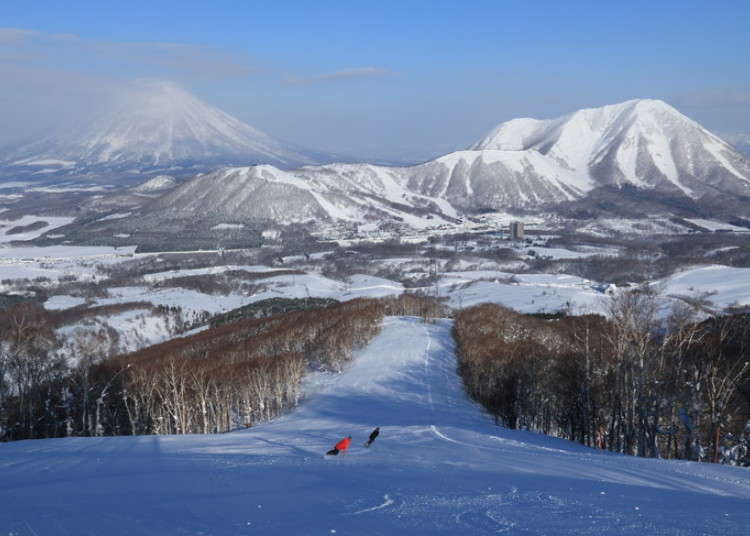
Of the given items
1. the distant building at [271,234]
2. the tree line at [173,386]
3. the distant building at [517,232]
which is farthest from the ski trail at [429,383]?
the distant building at [271,234]

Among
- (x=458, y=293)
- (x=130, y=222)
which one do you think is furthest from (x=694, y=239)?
(x=130, y=222)

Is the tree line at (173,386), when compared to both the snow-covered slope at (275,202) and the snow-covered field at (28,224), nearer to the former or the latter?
the snow-covered field at (28,224)

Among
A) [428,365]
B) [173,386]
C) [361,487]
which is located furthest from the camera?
[428,365]

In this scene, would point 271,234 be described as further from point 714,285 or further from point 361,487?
point 361,487

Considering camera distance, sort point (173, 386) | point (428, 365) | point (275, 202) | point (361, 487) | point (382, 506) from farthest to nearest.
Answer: point (275, 202) < point (428, 365) < point (173, 386) < point (361, 487) < point (382, 506)

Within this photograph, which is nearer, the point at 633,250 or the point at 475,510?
the point at 475,510

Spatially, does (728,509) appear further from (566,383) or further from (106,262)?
(106,262)

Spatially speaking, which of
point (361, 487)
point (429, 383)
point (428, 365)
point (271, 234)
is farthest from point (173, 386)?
point (271, 234)
